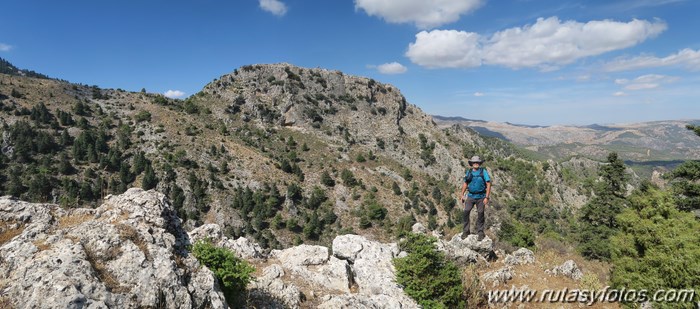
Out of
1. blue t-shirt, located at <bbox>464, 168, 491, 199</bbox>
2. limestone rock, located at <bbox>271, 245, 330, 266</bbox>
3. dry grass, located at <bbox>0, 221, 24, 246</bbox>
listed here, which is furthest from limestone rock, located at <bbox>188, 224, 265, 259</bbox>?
blue t-shirt, located at <bbox>464, 168, 491, 199</bbox>

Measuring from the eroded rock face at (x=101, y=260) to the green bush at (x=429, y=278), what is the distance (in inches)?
244

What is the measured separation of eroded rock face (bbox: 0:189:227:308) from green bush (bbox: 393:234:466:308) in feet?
20.4

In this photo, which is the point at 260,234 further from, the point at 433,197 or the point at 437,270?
the point at 437,270

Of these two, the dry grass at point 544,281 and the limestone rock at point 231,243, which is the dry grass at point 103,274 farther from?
the dry grass at point 544,281

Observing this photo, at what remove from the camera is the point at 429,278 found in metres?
11.2

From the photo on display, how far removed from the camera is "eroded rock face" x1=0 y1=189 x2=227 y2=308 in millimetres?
5973

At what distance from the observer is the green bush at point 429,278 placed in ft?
36.4

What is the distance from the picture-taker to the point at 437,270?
37.4ft

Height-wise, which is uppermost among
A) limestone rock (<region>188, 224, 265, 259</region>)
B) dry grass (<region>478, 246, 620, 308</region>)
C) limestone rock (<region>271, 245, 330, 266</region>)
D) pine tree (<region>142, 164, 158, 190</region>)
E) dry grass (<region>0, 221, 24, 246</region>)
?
dry grass (<region>0, 221, 24, 246</region>)

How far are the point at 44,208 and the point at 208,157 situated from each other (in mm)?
76364

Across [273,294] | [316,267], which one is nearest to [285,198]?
[316,267]

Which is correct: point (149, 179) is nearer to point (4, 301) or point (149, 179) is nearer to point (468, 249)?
point (468, 249)

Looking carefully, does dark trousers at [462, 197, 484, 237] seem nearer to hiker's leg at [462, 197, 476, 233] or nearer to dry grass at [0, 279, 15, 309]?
hiker's leg at [462, 197, 476, 233]

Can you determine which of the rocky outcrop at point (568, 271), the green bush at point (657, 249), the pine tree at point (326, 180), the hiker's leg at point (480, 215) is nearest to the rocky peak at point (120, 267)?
the hiker's leg at point (480, 215)
